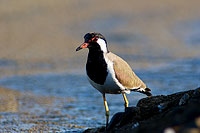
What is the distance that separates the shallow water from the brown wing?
A: 1.20m

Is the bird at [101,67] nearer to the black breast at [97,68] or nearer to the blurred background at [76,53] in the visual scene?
the black breast at [97,68]

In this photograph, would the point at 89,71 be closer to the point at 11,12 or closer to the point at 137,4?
the point at 11,12

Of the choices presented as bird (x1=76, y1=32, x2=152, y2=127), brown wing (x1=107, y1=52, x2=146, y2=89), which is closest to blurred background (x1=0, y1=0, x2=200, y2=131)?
brown wing (x1=107, y1=52, x2=146, y2=89)

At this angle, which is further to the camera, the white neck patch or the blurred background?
the blurred background

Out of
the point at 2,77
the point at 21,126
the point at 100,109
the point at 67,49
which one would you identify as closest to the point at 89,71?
the point at 21,126

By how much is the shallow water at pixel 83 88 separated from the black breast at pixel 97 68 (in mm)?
1381

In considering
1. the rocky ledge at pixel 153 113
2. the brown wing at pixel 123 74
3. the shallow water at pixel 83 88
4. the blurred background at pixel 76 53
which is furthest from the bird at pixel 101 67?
the blurred background at pixel 76 53

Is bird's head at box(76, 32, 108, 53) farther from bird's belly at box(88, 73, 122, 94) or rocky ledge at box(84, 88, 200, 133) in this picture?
rocky ledge at box(84, 88, 200, 133)

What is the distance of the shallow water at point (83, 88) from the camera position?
322 inches

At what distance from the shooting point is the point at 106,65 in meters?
6.18

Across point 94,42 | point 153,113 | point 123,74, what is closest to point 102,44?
point 94,42

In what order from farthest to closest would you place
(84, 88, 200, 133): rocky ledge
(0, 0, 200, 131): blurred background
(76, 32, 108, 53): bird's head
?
1. (0, 0, 200, 131): blurred background
2. (76, 32, 108, 53): bird's head
3. (84, 88, 200, 133): rocky ledge

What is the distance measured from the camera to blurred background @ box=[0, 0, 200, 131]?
8844 mm

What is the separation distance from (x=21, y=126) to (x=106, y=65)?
2090 mm
